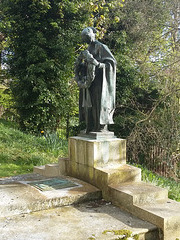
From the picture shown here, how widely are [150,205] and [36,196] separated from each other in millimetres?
1703

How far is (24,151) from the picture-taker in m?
8.26

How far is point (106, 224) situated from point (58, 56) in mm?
9254

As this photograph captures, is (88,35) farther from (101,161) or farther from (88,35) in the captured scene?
(101,161)

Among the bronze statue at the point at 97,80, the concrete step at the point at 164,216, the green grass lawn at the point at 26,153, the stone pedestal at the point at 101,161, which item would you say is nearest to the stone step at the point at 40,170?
the green grass lawn at the point at 26,153

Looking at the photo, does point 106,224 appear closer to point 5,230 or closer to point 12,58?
point 5,230

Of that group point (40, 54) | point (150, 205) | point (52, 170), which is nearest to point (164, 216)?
point (150, 205)

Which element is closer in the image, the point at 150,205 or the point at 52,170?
the point at 150,205

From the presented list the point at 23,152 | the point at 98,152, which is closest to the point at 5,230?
the point at 98,152

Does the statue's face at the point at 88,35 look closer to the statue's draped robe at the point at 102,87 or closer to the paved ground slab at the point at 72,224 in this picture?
the statue's draped robe at the point at 102,87

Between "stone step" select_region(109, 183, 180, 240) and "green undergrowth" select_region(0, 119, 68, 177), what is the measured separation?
3634mm

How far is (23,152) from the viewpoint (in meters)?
8.10

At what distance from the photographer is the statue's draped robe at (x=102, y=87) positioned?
4.71m

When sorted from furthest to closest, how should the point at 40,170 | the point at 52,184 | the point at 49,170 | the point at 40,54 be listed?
A: 1. the point at 40,54
2. the point at 40,170
3. the point at 49,170
4. the point at 52,184

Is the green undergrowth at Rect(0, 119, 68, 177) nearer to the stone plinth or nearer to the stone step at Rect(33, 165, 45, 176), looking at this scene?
the stone step at Rect(33, 165, 45, 176)
